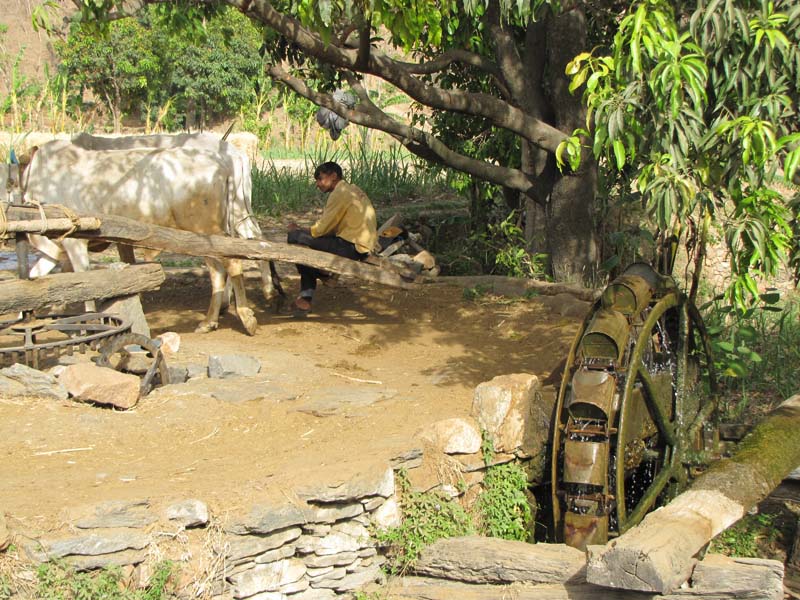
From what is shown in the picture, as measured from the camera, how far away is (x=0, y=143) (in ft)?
45.1

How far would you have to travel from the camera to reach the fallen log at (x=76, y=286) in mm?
6023

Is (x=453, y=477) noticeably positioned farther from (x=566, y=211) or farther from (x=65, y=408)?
(x=566, y=211)

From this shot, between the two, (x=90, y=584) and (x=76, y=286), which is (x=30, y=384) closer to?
(x=76, y=286)

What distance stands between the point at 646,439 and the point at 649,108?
7.51 feet

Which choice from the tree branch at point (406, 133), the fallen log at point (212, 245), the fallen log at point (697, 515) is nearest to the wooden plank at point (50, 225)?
the fallen log at point (212, 245)

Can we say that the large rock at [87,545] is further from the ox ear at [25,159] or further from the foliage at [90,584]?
the ox ear at [25,159]

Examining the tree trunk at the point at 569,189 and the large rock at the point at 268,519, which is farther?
the tree trunk at the point at 569,189

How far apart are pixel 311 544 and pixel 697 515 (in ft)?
6.04

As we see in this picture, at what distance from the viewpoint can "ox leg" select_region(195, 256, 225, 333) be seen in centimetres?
802

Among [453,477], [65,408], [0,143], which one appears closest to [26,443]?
[65,408]

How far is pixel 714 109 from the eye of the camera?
4719 mm

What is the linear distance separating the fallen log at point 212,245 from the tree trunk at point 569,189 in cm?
174

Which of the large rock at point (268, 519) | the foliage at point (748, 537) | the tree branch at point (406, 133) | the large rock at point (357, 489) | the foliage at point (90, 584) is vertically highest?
→ the tree branch at point (406, 133)

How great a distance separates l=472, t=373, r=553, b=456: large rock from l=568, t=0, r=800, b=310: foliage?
135 centimetres
